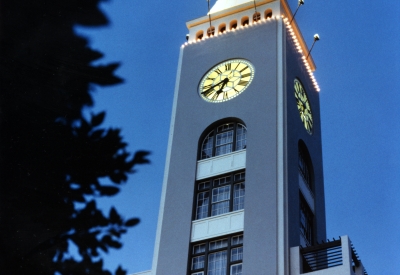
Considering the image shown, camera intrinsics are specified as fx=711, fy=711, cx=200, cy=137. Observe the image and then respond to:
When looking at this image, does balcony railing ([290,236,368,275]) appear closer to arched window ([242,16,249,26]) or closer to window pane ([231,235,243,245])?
window pane ([231,235,243,245])

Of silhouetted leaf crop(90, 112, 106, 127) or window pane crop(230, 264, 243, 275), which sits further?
window pane crop(230, 264, 243, 275)

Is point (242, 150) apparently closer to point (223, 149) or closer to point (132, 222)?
point (223, 149)

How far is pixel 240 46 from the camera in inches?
1388

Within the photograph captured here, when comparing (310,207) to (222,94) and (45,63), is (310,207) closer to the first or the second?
(222,94)

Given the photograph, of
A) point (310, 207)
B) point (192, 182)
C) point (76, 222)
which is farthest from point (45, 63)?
point (310, 207)

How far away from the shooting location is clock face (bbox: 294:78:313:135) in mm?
35250

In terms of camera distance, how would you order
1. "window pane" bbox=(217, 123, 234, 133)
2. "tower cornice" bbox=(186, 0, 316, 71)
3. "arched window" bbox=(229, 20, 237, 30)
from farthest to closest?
"arched window" bbox=(229, 20, 237, 30) → "tower cornice" bbox=(186, 0, 316, 71) → "window pane" bbox=(217, 123, 234, 133)

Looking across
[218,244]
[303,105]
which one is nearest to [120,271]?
[218,244]

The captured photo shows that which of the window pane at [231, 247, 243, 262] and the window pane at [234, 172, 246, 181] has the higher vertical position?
the window pane at [234, 172, 246, 181]

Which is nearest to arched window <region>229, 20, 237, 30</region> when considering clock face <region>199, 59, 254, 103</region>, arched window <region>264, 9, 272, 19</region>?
arched window <region>264, 9, 272, 19</region>

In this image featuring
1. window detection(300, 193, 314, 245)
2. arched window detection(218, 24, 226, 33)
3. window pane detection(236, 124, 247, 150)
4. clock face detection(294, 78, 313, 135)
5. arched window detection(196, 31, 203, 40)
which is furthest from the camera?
arched window detection(196, 31, 203, 40)

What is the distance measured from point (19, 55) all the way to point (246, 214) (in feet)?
82.8

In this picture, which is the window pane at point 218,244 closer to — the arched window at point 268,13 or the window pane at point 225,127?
the window pane at point 225,127

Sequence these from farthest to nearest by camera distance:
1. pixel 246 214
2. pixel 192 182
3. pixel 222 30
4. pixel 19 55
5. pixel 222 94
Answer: pixel 222 30 → pixel 222 94 → pixel 192 182 → pixel 246 214 → pixel 19 55
